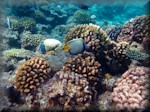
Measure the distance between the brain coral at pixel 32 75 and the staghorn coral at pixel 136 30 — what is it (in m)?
3.27

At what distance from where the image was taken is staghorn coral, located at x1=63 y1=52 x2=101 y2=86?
4.41 meters

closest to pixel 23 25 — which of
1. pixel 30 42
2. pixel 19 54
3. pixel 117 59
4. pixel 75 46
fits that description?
pixel 30 42

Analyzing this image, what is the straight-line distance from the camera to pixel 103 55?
17.4 feet

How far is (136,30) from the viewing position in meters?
6.43

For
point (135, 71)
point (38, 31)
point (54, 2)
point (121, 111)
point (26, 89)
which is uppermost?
point (54, 2)

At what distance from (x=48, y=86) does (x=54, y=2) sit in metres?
14.7

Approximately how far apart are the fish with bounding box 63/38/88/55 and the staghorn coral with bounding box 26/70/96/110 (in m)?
0.71

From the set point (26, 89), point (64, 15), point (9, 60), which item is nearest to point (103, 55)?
point (26, 89)

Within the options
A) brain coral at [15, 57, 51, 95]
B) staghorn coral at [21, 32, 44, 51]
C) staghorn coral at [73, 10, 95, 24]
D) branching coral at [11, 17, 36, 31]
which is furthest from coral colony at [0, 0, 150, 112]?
staghorn coral at [73, 10, 95, 24]

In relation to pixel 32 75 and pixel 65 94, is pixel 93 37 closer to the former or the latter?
pixel 32 75

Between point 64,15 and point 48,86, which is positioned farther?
point 64,15

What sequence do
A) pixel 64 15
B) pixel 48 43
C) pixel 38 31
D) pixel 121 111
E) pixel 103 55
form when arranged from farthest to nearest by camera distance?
pixel 64 15, pixel 38 31, pixel 48 43, pixel 103 55, pixel 121 111

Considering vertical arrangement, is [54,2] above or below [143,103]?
above

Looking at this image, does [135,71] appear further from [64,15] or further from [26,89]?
[64,15]
